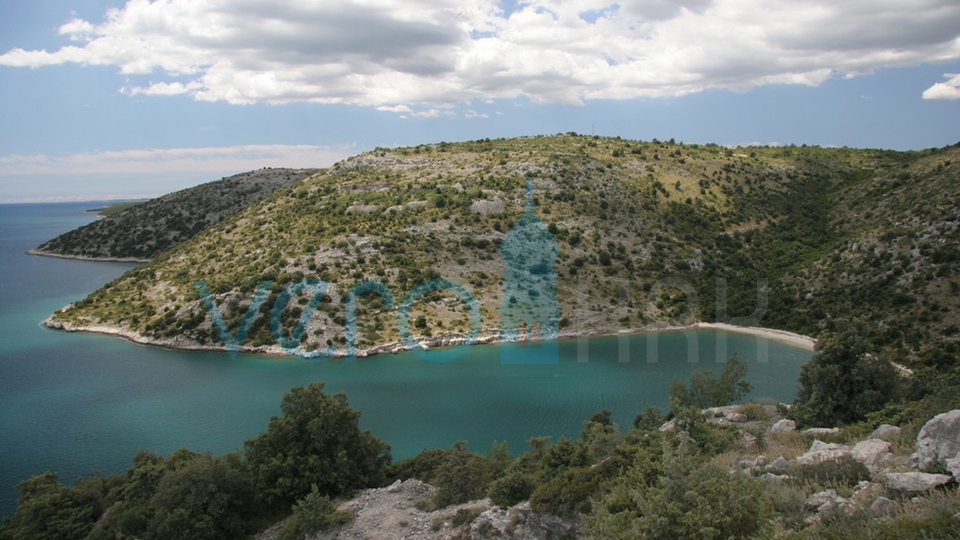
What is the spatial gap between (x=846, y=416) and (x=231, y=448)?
107ft

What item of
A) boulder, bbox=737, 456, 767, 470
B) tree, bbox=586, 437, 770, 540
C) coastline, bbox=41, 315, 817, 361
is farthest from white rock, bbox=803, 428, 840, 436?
coastline, bbox=41, 315, 817, 361

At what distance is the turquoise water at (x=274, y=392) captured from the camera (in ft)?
111

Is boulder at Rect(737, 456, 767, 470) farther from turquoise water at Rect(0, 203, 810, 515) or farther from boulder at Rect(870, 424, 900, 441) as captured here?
turquoise water at Rect(0, 203, 810, 515)

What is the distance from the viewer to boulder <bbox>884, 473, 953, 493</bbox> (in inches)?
424

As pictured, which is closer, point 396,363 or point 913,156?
point 396,363

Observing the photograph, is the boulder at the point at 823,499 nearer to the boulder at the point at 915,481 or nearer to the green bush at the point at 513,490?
the boulder at the point at 915,481

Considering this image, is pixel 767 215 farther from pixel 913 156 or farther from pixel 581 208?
pixel 913 156

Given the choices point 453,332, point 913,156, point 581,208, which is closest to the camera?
point 453,332

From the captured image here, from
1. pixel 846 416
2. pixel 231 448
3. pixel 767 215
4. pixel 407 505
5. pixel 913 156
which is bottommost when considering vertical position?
pixel 231 448

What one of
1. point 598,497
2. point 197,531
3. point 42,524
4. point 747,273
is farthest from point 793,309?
point 42,524

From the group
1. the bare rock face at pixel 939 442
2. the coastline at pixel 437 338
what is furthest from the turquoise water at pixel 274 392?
the bare rock face at pixel 939 442

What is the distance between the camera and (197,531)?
2078 cm

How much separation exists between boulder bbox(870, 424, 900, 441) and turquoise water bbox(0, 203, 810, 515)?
17.9 m

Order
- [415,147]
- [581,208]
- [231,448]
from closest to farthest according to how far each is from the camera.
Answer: [231,448] < [581,208] < [415,147]
